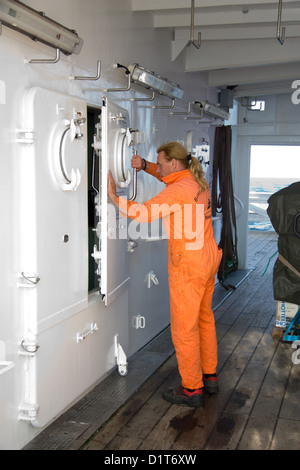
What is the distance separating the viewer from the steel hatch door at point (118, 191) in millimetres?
3412

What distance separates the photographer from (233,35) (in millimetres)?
5402

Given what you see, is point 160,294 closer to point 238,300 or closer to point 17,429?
point 238,300

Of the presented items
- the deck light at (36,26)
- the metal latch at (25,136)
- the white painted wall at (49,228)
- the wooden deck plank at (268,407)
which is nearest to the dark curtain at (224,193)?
the white painted wall at (49,228)

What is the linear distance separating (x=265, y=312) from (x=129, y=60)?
338 centimetres

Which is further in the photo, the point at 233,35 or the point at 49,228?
the point at 233,35

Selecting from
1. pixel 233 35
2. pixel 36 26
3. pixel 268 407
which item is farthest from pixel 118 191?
pixel 233 35

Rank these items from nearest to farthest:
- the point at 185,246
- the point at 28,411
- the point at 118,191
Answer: the point at 28,411, the point at 185,246, the point at 118,191

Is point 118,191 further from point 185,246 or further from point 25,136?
point 25,136

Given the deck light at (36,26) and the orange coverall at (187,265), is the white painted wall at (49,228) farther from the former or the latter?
the orange coverall at (187,265)

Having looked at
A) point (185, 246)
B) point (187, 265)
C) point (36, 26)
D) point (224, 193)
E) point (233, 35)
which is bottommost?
point (187, 265)

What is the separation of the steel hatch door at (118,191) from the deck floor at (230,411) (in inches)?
30.4

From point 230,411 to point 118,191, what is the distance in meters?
1.64

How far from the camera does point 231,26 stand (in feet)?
17.3
